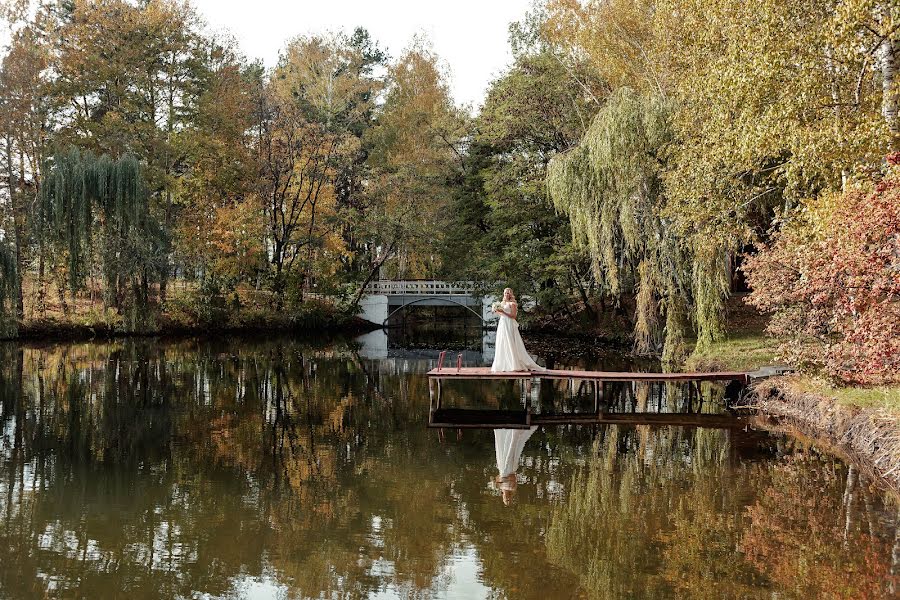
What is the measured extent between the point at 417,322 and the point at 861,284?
35162mm

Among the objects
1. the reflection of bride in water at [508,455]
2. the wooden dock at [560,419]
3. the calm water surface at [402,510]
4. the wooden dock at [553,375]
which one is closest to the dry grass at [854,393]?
the calm water surface at [402,510]

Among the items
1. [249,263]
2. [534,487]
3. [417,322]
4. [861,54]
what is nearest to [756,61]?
[861,54]

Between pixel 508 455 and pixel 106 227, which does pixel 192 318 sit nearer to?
pixel 106 227

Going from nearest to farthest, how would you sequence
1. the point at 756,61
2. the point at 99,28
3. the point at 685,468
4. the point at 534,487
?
the point at 534,487
the point at 685,468
the point at 756,61
the point at 99,28

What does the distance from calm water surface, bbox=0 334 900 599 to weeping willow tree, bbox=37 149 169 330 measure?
12436 millimetres

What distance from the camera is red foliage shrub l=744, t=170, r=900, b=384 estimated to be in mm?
9922

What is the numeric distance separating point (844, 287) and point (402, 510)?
A: 23.6ft

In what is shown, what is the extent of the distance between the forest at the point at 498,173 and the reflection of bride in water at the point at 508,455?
446cm

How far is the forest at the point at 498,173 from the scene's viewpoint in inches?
505

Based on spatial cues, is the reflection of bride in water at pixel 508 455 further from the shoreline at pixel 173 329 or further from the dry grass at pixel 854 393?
the shoreline at pixel 173 329

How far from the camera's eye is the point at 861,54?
12.4 m

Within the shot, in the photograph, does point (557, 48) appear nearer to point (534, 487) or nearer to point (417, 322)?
point (417, 322)

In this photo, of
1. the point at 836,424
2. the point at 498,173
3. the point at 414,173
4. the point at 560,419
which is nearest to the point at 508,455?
the point at 560,419

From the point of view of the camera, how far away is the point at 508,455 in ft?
35.1
